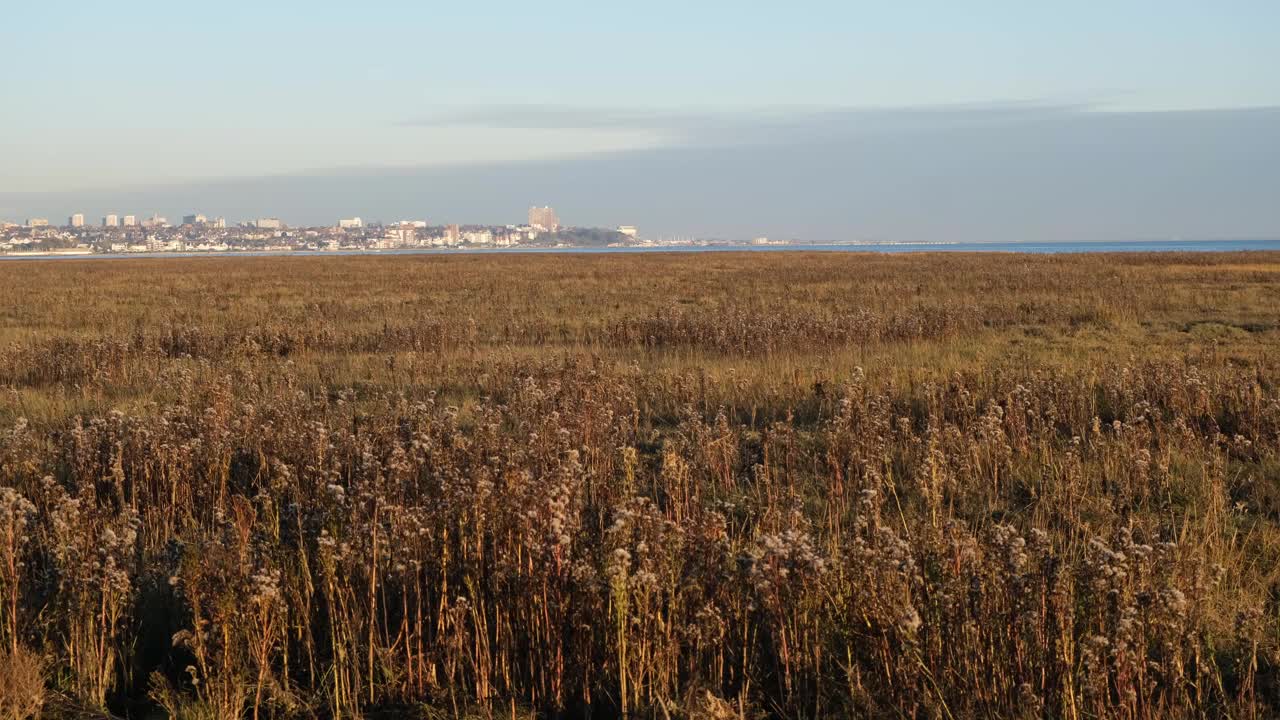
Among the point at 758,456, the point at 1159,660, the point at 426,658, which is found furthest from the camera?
the point at 758,456

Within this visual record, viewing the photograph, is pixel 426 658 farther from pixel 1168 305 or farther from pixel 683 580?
pixel 1168 305

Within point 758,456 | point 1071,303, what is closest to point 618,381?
point 758,456

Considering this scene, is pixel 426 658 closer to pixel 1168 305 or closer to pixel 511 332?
pixel 511 332

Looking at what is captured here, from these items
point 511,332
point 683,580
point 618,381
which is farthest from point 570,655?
point 511,332

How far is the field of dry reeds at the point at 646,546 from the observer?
13.6 ft

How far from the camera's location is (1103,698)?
3857 mm

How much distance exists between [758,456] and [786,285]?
28.0 metres

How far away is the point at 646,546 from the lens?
4.37 m

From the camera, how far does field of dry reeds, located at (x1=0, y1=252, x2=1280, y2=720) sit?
13.6 feet

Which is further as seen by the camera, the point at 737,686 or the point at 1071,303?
the point at 1071,303

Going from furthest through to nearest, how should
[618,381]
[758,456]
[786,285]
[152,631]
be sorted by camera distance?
[786,285] → [618,381] → [758,456] → [152,631]

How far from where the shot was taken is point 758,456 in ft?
27.3

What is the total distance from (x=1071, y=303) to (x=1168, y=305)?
2.13m

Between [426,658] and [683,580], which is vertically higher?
[683,580]
